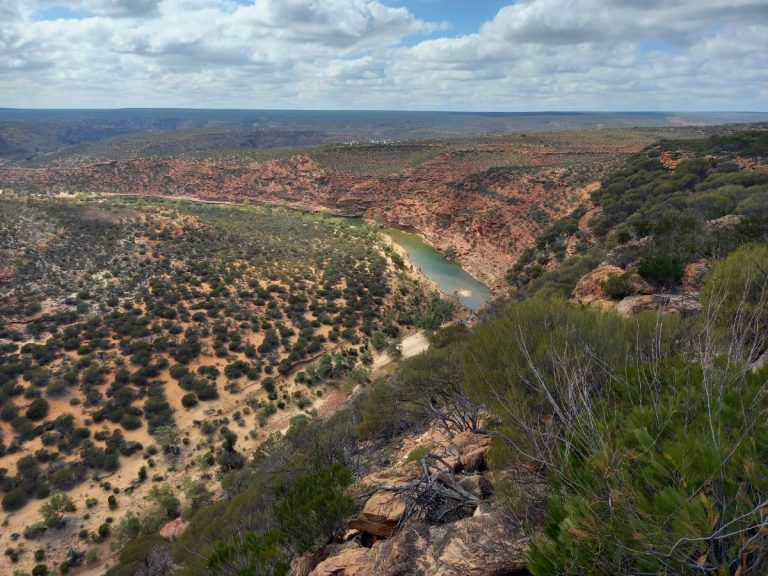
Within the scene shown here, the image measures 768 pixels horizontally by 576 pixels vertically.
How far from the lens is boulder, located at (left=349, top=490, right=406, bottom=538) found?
221 inches

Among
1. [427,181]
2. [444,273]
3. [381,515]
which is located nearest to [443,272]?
[444,273]

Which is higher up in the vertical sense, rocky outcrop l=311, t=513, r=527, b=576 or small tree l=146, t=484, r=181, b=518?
rocky outcrop l=311, t=513, r=527, b=576

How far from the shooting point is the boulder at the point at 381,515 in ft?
18.4

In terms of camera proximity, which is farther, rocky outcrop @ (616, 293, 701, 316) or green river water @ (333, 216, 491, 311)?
green river water @ (333, 216, 491, 311)

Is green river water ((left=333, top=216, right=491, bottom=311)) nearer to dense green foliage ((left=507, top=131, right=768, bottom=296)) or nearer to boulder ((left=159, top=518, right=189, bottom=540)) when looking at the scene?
dense green foliage ((left=507, top=131, right=768, bottom=296))

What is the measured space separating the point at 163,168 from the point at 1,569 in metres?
87.6

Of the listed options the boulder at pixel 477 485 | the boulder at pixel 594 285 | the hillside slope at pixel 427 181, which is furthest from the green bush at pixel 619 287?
the hillside slope at pixel 427 181

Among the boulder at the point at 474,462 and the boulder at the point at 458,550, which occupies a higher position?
the boulder at the point at 458,550

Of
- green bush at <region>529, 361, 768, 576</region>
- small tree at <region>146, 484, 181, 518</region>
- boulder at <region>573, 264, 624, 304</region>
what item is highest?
green bush at <region>529, 361, 768, 576</region>

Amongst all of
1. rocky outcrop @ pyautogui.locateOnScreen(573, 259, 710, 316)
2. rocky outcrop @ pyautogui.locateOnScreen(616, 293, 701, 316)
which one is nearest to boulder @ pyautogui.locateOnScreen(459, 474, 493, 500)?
rocky outcrop @ pyautogui.locateOnScreen(573, 259, 710, 316)

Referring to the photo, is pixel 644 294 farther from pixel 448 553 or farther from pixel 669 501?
pixel 669 501

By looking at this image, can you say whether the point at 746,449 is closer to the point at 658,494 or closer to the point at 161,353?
the point at 658,494

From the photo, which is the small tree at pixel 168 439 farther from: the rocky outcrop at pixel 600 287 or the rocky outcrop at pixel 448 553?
the rocky outcrop at pixel 600 287

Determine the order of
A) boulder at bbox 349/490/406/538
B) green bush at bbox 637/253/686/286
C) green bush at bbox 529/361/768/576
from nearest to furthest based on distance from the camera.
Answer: green bush at bbox 529/361/768/576, boulder at bbox 349/490/406/538, green bush at bbox 637/253/686/286
